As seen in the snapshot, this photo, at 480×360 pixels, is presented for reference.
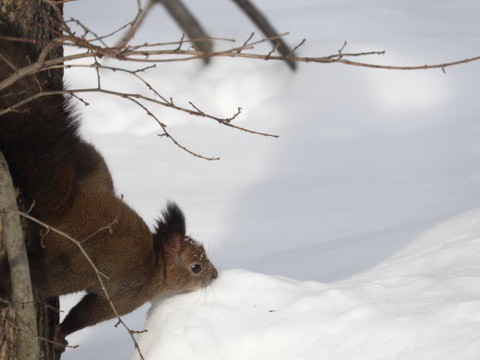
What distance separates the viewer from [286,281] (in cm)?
288

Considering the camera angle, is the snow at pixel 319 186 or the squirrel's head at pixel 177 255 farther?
the squirrel's head at pixel 177 255

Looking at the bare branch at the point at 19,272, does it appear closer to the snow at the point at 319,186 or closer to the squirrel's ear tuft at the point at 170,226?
the snow at the point at 319,186

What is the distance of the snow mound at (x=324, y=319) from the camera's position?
238 centimetres

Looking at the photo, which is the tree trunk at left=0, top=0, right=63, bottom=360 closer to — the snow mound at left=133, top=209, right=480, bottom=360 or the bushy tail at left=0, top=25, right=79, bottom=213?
the bushy tail at left=0, top=25, right=79, bottom=213

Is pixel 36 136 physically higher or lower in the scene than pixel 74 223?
higher

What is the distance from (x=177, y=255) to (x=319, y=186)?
2505 mm

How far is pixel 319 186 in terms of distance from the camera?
221 inches

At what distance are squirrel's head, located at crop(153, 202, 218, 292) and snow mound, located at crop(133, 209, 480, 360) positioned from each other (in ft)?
0.51

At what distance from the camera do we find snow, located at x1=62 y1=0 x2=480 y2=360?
8.38 feet

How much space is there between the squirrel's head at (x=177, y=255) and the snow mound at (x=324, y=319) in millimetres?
156

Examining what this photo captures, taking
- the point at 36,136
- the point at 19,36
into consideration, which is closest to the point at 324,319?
the point at 36,136

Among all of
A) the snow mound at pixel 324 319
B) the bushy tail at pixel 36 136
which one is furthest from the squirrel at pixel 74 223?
the snow mound at pixel 324 319

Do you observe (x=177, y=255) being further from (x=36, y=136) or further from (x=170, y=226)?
(x=36, y=136)

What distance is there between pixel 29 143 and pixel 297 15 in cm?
646
